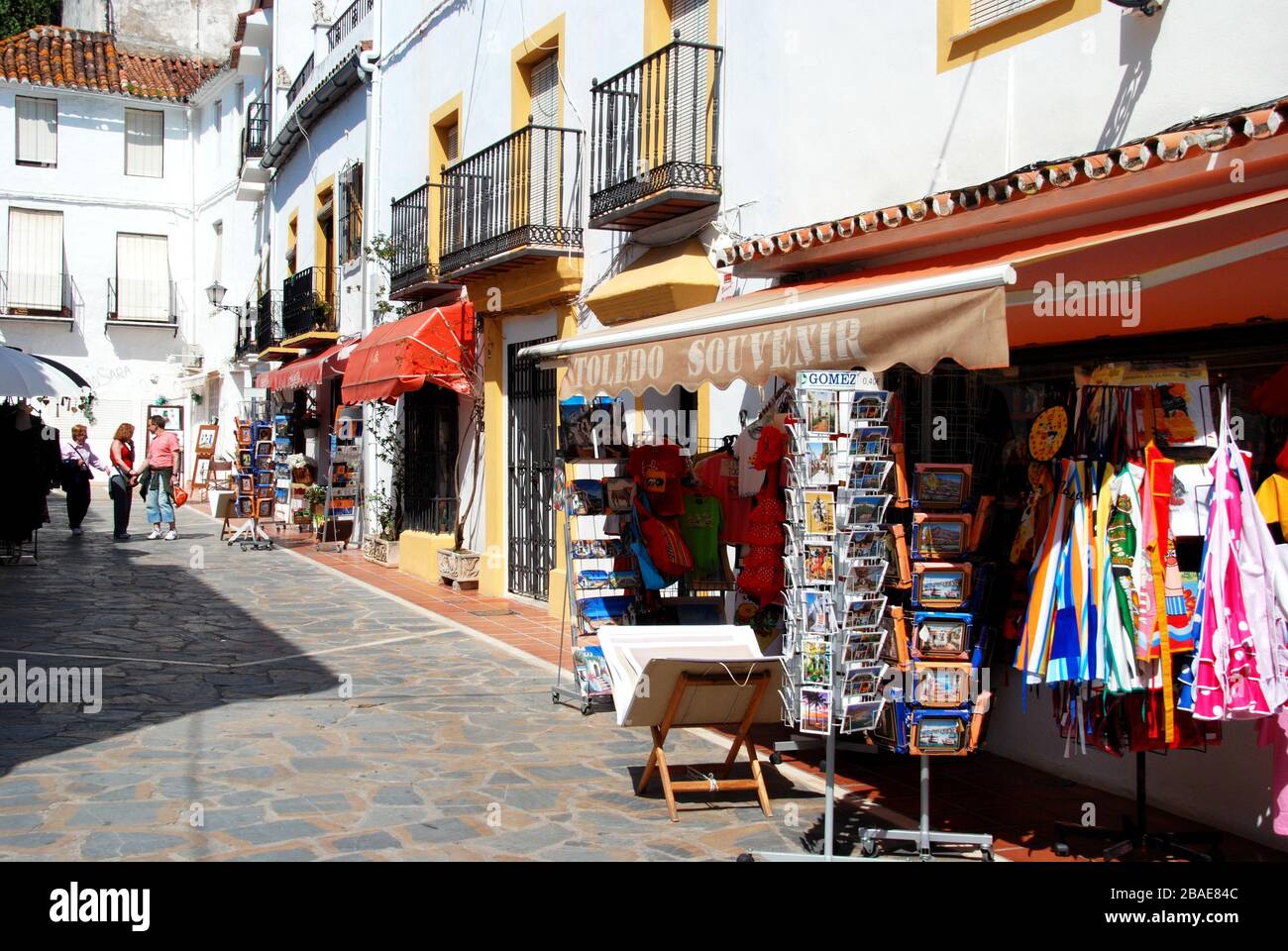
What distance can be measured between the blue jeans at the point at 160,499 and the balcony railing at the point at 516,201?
293 inches

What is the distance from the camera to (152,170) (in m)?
36.0

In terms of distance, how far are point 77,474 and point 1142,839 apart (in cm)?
1827

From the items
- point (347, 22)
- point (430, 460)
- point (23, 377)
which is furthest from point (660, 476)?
point (347, 22)

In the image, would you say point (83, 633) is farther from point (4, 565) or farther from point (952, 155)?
point (952, 155)

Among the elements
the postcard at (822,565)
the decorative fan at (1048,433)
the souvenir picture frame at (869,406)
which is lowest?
the postcard at (822,565)

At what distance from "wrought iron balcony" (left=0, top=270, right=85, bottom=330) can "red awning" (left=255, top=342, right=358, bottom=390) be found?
48.4 ft

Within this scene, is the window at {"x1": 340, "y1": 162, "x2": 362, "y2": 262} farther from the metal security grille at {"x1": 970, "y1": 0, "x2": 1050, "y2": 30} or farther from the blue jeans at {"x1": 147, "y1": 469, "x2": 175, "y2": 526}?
the metal security grille at {"x1": 970, "y1": 0, "x2": 1050, "y2": 30}

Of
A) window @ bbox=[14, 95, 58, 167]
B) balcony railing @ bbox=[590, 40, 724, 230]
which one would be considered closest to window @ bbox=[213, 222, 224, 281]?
window @ bbox=[14, 95, 58, 167]

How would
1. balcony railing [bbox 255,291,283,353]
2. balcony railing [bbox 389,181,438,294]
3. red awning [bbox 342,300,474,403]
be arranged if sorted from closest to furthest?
1. red awning [bbox 342,300,474,403]
2. balcony railing [bbox 389,181,438,294]
3. balcony railing [bbox 255,291,283,353]

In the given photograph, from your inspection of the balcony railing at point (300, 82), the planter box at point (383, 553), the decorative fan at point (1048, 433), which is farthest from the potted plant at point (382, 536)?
the decorative fan at point (1048, 433)

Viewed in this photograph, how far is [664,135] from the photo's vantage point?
10312 millimetres

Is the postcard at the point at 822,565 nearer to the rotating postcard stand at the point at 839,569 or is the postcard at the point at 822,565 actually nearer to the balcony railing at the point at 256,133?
the rotating postcard stand at the point at 839,569

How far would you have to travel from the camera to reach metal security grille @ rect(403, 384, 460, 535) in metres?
16.3

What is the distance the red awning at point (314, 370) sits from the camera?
19141 millimetres
